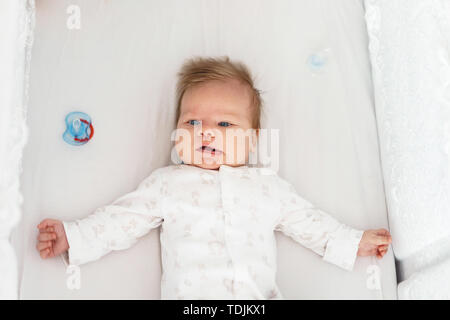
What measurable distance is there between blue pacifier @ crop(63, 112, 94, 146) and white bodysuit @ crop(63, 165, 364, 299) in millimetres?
208

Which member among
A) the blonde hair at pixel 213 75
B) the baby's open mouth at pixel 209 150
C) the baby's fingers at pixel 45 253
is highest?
the blonde hair at pixel 213 75

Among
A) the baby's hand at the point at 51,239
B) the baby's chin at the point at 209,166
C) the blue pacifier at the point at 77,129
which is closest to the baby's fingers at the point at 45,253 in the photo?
the baby's hand at the point at 51,239

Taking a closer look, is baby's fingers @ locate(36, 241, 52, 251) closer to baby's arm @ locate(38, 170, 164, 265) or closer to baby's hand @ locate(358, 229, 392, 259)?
baby's arm @ locate(38, 170, 164, 265)

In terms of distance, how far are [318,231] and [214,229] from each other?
272mm

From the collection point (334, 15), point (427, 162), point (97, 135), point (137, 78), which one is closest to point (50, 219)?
point (97, 135)

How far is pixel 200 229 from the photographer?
1185 millimetres

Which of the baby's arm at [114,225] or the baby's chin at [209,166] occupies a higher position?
the baby's chin at [209,166]

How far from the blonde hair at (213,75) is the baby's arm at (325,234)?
260mm

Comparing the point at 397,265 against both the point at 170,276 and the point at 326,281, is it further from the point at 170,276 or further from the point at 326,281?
the point at 170,276

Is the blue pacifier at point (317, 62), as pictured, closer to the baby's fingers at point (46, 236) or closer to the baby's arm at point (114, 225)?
the baby's arm at point (114, 225)

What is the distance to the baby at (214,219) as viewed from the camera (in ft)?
3.74

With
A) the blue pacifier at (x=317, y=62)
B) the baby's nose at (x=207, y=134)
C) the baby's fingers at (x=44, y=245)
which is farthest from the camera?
the blue pacifier at (x=317, y=62)

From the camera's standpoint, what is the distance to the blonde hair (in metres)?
1.32

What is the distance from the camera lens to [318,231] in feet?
4.08
